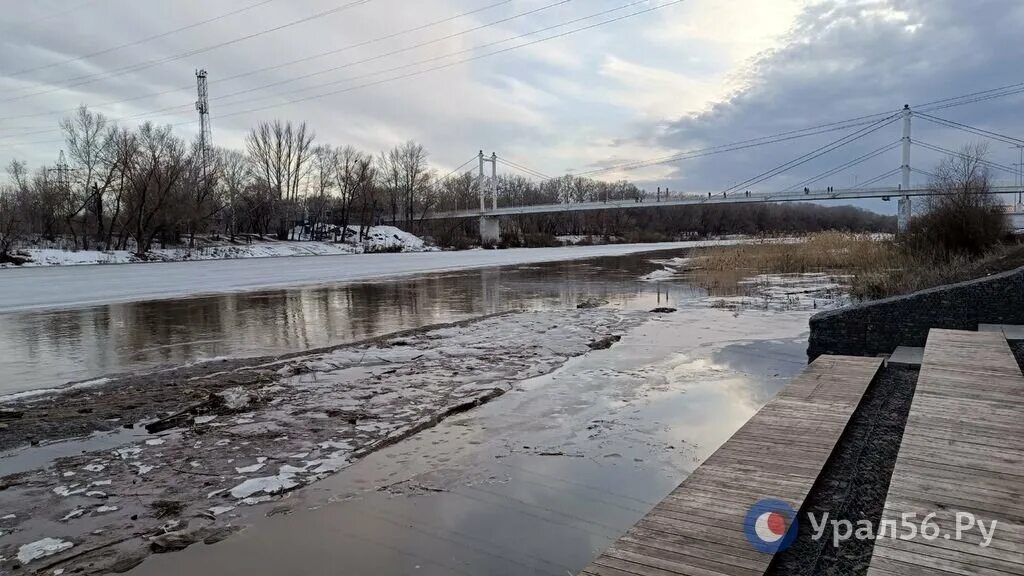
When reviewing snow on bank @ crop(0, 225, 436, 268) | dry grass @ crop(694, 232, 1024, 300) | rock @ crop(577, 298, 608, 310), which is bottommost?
rock @ crop(577, 298, 608, 310)

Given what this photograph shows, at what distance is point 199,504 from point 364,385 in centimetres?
342

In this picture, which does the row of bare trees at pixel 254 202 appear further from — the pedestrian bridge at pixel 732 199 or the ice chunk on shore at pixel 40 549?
the ice chunk on shore at pixel 40 549

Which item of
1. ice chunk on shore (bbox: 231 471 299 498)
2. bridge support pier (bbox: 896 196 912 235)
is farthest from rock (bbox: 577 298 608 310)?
bridge support pier (bbox: 896 196 912 235)

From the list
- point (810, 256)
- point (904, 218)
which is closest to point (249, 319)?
point (810, 256)

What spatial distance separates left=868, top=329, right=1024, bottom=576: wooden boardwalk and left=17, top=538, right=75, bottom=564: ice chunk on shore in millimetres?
4571

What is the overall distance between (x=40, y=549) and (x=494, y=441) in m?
3.36

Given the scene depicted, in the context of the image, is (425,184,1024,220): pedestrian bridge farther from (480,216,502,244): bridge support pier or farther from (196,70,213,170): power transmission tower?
(196,70,213,170): power transmission tower

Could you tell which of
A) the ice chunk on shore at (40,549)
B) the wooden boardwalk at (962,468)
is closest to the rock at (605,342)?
the wooden boardwalk at (962,468)

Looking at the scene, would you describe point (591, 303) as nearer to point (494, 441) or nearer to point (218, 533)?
point (494, 441)

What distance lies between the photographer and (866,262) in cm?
2245

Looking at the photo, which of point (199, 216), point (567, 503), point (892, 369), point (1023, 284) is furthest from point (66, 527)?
point (199, 216)

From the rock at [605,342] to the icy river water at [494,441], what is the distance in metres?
0.29

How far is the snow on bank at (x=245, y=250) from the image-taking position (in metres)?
45.0

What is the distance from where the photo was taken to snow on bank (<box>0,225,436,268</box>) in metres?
45.0
